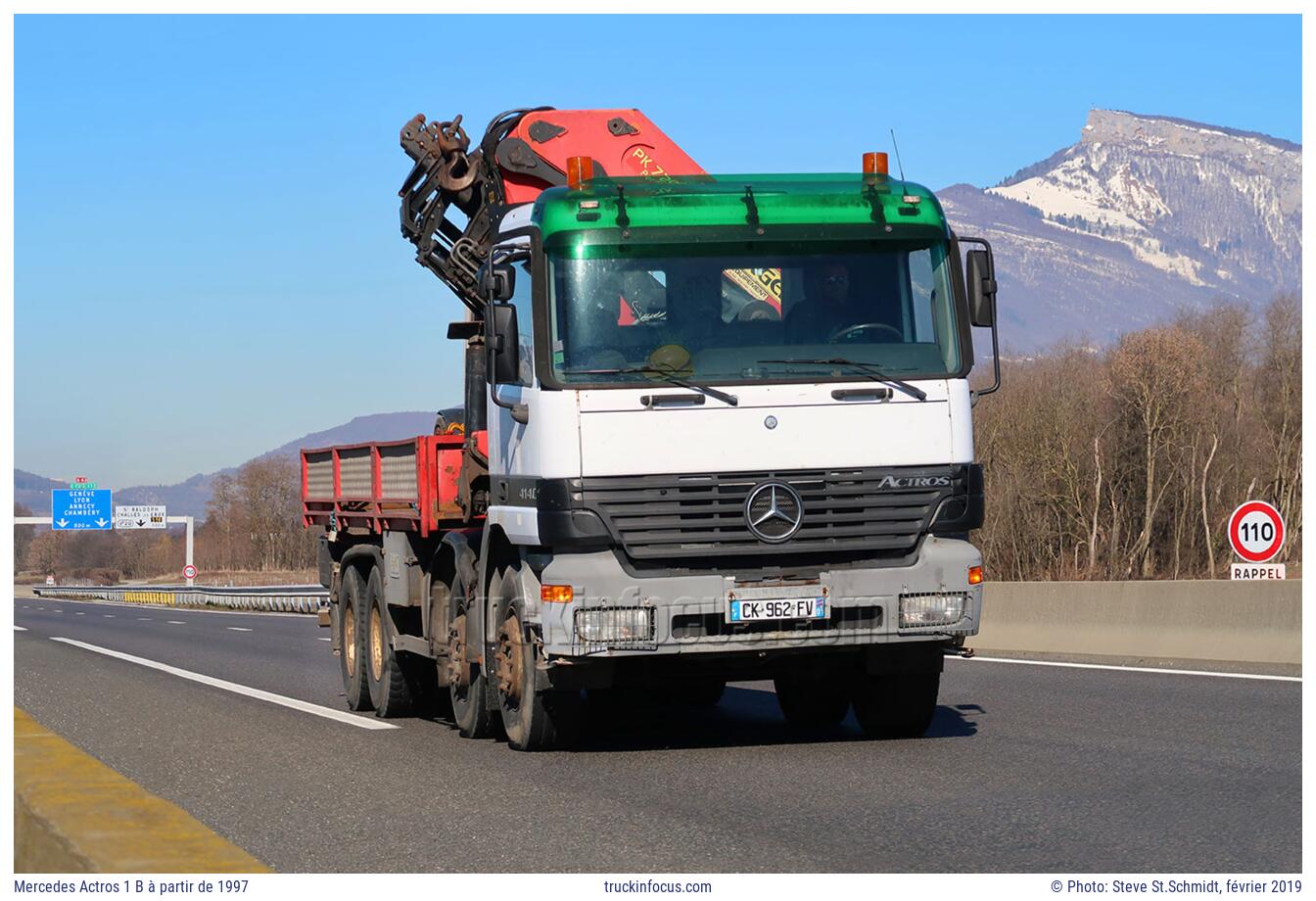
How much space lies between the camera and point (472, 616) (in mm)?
11594

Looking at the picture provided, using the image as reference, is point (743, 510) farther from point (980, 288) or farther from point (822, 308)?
point (980, 288)

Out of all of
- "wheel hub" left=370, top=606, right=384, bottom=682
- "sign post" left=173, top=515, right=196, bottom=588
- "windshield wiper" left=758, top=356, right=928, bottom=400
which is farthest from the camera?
"sign post" left=173, top=515, right=196, bottom=588

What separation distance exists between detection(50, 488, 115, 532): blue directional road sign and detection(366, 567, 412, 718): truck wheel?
270 feet

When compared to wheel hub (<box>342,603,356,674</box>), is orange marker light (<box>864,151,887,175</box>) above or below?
above

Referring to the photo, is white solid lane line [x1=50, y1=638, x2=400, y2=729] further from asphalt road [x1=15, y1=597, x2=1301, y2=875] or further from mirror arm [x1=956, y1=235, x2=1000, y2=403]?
mirror arm [x1=956, y1=235, x2=1000, y2=403]

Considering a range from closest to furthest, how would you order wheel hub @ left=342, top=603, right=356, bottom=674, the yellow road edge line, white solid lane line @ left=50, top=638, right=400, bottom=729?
the yellow road edge line, white solid lane line @ left=50, top=638, right=400, bottom=729, wheel hub @ left=342, top=603, right=356, bottom=674

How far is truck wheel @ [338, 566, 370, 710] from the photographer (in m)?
14.9

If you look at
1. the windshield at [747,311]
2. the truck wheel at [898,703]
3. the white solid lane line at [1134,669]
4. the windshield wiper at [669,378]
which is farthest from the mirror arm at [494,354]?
the white solid lane line at [1134,669]

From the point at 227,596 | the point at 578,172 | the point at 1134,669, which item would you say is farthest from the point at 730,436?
the point at 227,596

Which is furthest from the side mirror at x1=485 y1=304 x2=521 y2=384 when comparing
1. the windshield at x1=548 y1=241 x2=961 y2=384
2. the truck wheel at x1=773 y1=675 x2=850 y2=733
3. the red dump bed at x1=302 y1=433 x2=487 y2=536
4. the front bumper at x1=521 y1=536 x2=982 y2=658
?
the truck wheel at x1=773 y1=675 x2=850 y2=733

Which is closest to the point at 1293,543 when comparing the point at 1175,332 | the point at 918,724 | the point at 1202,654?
the point at 1175,332

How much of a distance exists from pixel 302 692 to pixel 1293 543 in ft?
235

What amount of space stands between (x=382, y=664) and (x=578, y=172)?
204 inches
